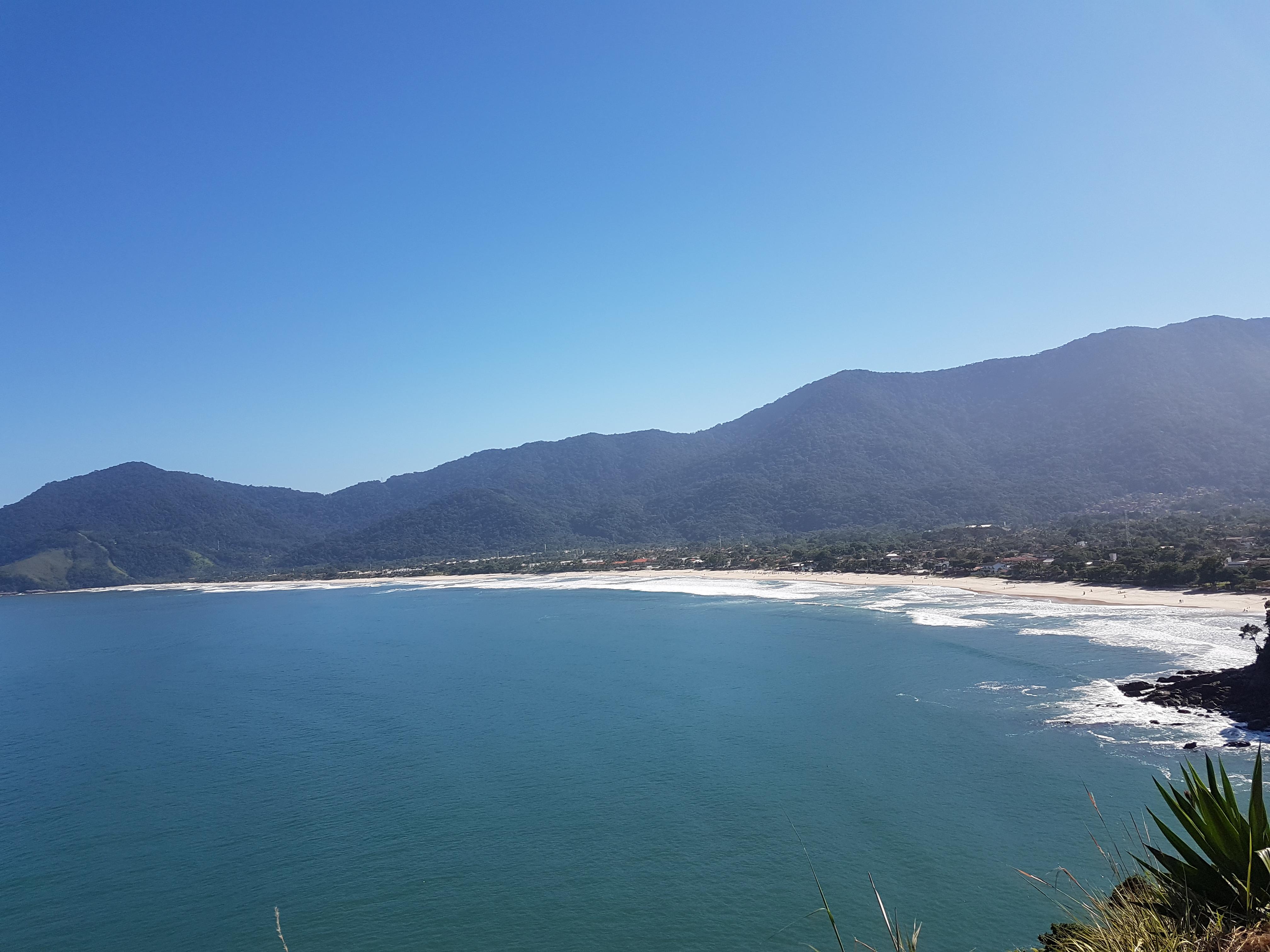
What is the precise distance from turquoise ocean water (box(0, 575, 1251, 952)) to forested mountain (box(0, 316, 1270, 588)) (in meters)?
92.3

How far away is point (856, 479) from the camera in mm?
144125

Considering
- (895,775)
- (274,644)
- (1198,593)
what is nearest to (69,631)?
(274,644)

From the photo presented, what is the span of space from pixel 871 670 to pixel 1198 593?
23.8 metres

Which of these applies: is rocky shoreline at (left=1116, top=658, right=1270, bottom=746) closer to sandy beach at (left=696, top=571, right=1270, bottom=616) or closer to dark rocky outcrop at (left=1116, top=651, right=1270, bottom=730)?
dark rocky outcrop at (left=1116, top=651, right=1270, bottom=730)

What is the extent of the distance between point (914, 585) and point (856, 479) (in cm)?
9184

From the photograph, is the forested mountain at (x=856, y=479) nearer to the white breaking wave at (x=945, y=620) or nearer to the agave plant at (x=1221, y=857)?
the white breaking wave at (x=945, y=620)

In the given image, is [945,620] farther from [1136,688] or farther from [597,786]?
[597,786]

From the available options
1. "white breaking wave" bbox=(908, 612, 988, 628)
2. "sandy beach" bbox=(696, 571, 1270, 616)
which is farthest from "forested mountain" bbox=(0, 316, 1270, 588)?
"white breaking wave" bbox=(908, 612, 988, 628)

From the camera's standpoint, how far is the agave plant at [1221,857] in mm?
4191

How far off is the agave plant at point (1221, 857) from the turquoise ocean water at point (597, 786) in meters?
7.38

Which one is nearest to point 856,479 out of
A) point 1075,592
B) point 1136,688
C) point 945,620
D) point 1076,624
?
point 1075,592

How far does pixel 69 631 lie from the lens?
199ft

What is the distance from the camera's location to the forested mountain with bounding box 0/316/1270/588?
393 ft

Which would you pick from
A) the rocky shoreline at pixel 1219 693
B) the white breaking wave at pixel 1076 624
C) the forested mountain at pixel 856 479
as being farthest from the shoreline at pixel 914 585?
the forested mountain at pixel 856 479
